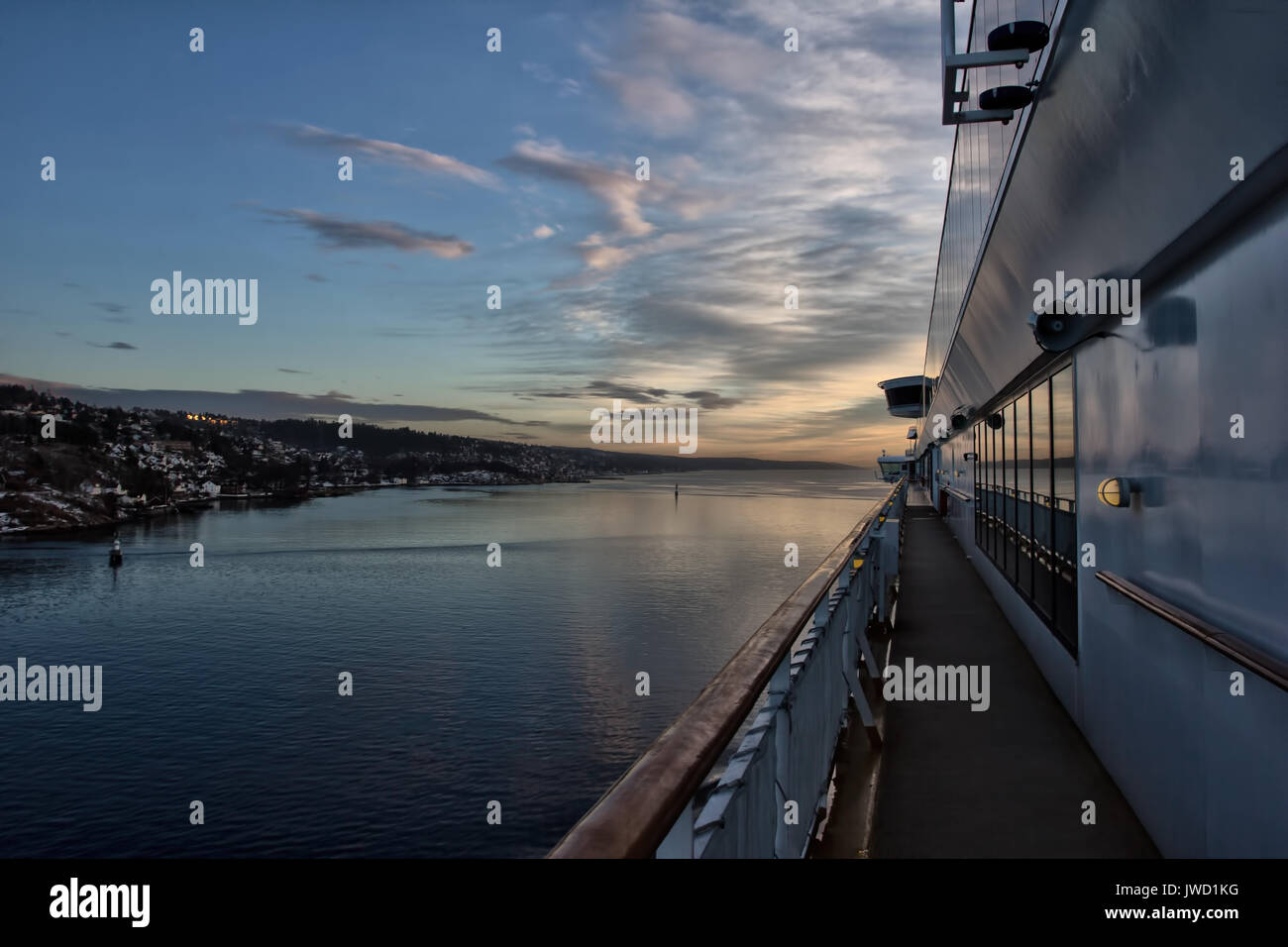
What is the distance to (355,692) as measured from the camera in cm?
3048

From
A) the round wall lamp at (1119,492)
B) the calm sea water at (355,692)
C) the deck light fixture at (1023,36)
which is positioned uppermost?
the deck light fixture at (1023,36)

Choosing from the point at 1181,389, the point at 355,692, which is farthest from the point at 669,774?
the point at 355,692

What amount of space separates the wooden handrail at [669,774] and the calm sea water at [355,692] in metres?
20.0

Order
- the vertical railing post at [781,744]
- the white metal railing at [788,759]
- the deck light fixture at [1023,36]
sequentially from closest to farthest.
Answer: the white metal railing at [788,759]
the vertical railing post at [781,744]
the deck light fixture at [1023,36]

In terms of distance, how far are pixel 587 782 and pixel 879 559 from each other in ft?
56.1

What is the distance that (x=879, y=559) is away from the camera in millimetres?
8469

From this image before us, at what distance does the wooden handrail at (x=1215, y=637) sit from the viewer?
249cm

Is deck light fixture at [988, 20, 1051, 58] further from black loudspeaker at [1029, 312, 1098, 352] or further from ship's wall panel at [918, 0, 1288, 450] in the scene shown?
black loudspeaker at [1029, 312, 1098, 352]

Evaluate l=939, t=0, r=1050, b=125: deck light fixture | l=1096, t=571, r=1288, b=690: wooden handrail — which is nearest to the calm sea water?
l=1096, t=571, r=1288, b=690: wooden handrail

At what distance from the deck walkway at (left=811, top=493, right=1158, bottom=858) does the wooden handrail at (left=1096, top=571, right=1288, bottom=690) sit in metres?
1.20

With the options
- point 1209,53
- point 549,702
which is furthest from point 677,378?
point 1209,53

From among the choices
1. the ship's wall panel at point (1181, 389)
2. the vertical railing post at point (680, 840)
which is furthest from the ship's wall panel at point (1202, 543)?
the vertical railing post at point (680, 840)

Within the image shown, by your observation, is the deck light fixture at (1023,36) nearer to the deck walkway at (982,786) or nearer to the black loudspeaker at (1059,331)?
the black loudspeaker at (1059,331)
